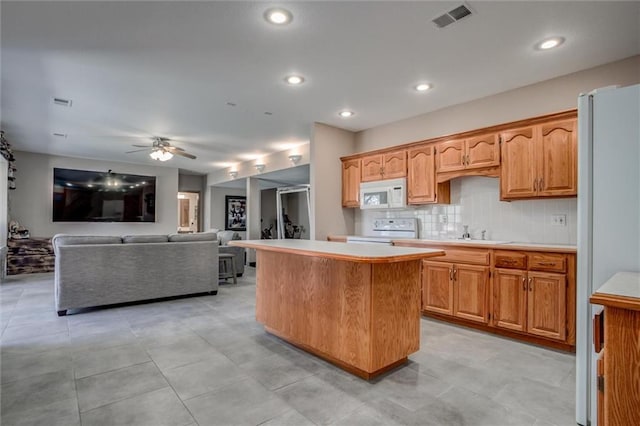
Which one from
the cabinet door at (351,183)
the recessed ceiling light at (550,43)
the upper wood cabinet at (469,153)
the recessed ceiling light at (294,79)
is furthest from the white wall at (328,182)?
the recessed ceiling light at (550,43)

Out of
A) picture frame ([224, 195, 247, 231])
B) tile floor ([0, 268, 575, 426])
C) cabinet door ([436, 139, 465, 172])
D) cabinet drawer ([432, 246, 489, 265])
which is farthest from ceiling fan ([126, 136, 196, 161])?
cabinet drawer ([432, 246, 489, 265])

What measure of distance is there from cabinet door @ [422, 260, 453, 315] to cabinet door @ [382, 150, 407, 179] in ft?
4.37

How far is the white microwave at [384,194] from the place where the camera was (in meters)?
4.49

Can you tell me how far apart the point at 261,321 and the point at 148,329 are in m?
1.21

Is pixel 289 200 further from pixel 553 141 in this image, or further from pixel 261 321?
pixel 553 141

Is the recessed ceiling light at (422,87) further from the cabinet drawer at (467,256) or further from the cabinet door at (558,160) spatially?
the cabinet drawer at (467,256)

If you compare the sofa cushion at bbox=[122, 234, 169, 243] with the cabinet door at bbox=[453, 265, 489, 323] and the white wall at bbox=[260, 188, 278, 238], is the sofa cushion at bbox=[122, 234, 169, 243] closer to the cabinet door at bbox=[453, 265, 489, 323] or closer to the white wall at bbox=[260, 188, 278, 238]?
the cabinet door at bbox=[453, 265, 489, 323]

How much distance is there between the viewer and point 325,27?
8.40 ft

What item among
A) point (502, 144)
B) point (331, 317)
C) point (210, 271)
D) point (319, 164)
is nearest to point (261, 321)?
point (331, 317)

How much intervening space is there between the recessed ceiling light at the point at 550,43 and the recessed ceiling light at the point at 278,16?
211cm

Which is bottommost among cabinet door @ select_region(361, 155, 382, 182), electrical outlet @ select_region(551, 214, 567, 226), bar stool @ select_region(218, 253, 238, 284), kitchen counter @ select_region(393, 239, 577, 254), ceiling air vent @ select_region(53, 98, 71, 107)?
bar stool @ select_region(218, 253, 238, 284)

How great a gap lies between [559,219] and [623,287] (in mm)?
2557

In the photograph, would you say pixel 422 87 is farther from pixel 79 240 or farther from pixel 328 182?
pixel 79 240

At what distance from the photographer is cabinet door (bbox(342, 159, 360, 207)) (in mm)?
5082
